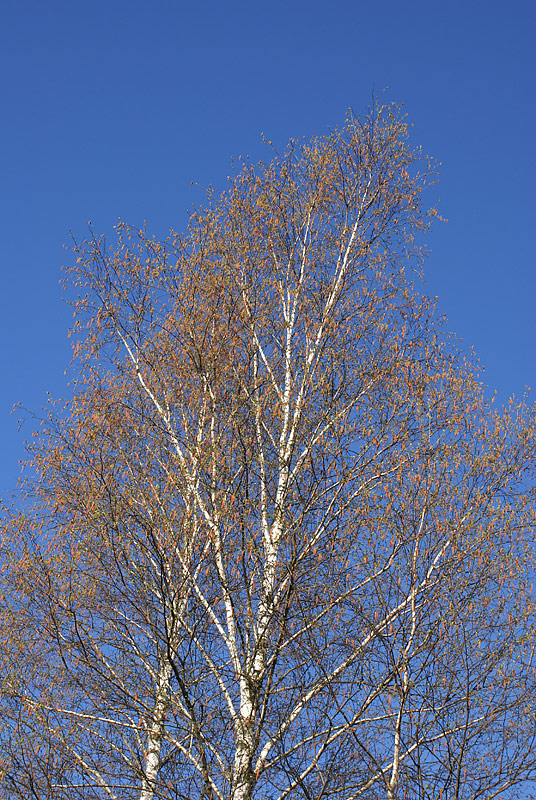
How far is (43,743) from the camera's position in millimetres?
6742

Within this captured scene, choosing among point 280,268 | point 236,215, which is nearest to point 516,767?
point 280,268

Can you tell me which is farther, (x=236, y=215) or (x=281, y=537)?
(x=236, y=215)

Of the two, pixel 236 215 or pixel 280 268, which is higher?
pixel 236 215

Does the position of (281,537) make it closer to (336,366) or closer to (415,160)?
(336,366)

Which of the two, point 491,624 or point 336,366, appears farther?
point 336,366

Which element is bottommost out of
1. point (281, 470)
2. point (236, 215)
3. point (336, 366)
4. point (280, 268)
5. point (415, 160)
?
point (281, 470)

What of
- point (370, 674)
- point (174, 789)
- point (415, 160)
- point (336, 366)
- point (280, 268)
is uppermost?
point (415, 160)

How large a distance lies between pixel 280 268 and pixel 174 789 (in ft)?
22.2

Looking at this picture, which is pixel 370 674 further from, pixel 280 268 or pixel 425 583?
pixel 280 268

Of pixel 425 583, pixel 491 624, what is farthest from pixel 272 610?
pixel 491 624

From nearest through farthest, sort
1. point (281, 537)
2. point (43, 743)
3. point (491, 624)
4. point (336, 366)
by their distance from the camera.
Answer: point (43, 743) → point (491, 624) → point (281, 537) → point (336, 366)

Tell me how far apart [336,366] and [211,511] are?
2359 millimetres

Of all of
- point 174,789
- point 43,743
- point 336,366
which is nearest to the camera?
point 174,789

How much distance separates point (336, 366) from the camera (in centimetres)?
934
